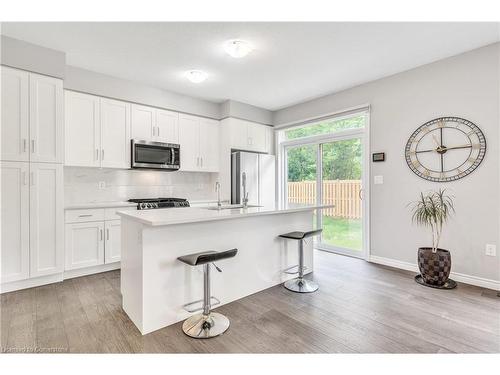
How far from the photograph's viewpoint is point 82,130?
3.46 metres

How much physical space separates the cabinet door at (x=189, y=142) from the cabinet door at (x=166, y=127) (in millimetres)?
87

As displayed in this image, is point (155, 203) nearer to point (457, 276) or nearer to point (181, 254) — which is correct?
point (181, 254)

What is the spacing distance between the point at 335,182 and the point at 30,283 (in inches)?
169

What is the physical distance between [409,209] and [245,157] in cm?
264

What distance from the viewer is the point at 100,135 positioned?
361 cm

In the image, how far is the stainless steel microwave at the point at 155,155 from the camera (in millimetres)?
3861

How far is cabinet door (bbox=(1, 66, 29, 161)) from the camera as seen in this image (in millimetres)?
2729

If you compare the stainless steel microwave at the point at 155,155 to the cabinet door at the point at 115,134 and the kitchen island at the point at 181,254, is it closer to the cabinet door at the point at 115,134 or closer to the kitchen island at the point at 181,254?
the cabinet door at the point at 115,134

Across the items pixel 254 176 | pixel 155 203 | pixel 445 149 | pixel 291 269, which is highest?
pixel 445 149

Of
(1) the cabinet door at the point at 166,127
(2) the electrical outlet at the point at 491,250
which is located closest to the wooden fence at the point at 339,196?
(2) the electrical outlet at the point at 491,250

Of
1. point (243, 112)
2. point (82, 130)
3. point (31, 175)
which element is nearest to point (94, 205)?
point (31, 175)

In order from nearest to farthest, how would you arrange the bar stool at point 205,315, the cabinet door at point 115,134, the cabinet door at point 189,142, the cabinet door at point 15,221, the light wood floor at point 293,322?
the light wood floor at point 293,322
the bar stool at point 205,315
the cabinet door at point 15,221
the cabinet door at point 115,134
the cabinet door at point 189,142
